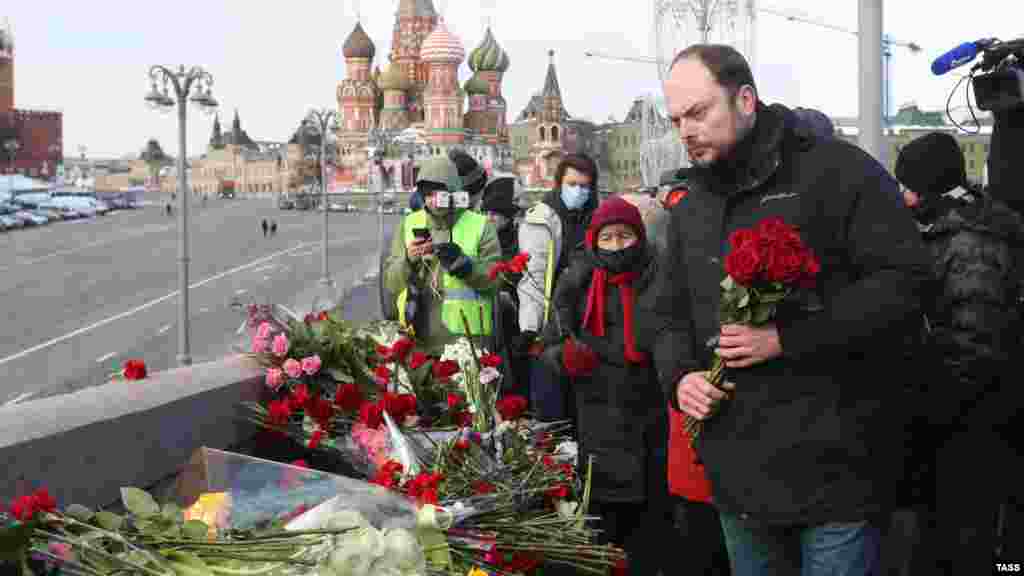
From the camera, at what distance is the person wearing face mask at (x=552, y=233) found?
6.33 m

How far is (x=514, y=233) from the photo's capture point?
8078 mm

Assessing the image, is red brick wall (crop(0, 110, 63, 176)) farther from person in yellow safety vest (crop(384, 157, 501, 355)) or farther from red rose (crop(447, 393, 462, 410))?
red rose (crop(447, 393, 462, 410))

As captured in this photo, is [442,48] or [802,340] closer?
[802,340]

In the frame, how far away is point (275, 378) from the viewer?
4.54m

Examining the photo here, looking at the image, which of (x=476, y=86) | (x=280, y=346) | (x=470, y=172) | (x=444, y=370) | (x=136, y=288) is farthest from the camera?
(x=476, y=86)

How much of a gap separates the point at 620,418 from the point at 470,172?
292 centimetres

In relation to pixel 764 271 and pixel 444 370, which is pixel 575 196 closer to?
pixel 444 370

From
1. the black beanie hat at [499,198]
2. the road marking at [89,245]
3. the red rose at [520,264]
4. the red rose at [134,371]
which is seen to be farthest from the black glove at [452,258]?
the road marking at [89,245]

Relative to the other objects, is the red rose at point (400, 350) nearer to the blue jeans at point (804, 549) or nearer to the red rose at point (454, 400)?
the red rose at point (454, 400)

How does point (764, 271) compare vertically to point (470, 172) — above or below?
below

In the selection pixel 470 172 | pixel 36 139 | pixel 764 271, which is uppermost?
pixel 36 139

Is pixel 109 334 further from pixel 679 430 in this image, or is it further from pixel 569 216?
pixel 679 430

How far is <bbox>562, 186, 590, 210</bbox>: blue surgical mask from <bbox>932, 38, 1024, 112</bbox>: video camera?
2.13m

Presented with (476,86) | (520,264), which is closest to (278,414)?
(520,264)
